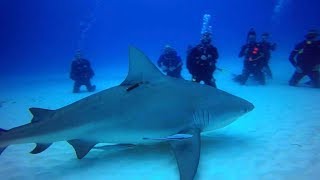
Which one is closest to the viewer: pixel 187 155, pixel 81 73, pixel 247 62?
pixel 187 155

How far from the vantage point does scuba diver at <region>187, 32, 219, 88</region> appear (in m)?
10.1

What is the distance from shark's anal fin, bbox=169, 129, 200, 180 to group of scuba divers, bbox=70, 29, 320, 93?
5587mm

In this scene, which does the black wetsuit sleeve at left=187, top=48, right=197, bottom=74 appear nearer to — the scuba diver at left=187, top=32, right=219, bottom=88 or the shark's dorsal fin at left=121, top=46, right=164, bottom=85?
the scuba diver at left=187, top=32, right=219, bottom=88

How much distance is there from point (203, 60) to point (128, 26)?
18003 cm

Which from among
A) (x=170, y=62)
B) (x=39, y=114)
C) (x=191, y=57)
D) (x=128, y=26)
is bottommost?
(x=39, y=114)

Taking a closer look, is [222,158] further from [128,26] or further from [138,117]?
[128,26]

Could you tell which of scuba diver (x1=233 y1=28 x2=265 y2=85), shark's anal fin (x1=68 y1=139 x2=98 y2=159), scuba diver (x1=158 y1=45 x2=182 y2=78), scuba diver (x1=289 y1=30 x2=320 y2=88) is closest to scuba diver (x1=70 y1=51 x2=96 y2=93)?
scuba diver (x1=158 y1=45 x2=182 y2=78)

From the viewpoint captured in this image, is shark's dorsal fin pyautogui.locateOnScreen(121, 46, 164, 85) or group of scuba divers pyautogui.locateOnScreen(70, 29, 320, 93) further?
group of scuba divers pyautogui.locateOnScreen(70, 29, 320, 93)

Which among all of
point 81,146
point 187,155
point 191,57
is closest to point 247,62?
point 191,57

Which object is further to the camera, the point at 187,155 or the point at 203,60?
the point at 203,60

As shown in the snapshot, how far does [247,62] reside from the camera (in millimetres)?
13164

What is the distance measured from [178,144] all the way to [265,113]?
4.33m

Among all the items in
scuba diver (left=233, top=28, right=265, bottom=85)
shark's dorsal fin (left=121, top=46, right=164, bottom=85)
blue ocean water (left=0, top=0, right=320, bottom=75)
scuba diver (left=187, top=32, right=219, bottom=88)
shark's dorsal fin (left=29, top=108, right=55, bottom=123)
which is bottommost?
shark's dorsal fin (left=29, top=108, right=55, bottom=123)

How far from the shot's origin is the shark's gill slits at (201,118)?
16.5 ft
